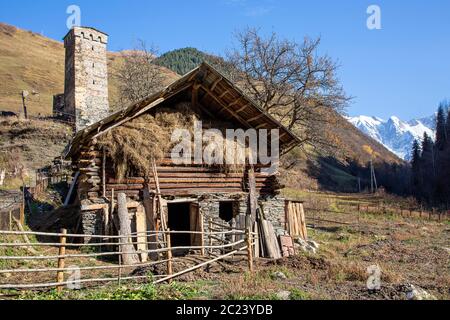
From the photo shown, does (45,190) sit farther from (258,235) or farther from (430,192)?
(430,192)

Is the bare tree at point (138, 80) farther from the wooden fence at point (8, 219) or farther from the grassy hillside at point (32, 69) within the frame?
the wooden fence at point (8, 219)

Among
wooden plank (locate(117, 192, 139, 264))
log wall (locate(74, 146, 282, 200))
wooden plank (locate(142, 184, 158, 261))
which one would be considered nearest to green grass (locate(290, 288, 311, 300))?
wooden plank (locate(117, 192, 139, 264))

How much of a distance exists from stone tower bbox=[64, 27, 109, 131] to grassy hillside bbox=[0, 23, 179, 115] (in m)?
12.8

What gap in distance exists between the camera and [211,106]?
1595cm

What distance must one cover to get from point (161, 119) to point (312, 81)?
1483 cm

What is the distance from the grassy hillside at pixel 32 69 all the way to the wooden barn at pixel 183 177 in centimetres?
3928

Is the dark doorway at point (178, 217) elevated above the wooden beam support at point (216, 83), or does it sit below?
below

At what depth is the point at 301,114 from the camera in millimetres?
26375

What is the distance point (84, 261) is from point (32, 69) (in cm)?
7734

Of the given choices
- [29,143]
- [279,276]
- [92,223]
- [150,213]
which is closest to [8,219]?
[92,223]

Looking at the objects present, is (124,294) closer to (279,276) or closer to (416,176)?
(279,276)

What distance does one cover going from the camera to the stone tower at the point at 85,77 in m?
37.3

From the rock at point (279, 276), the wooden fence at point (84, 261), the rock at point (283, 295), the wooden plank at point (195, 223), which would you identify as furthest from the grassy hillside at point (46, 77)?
the rock at point (283, 295)
